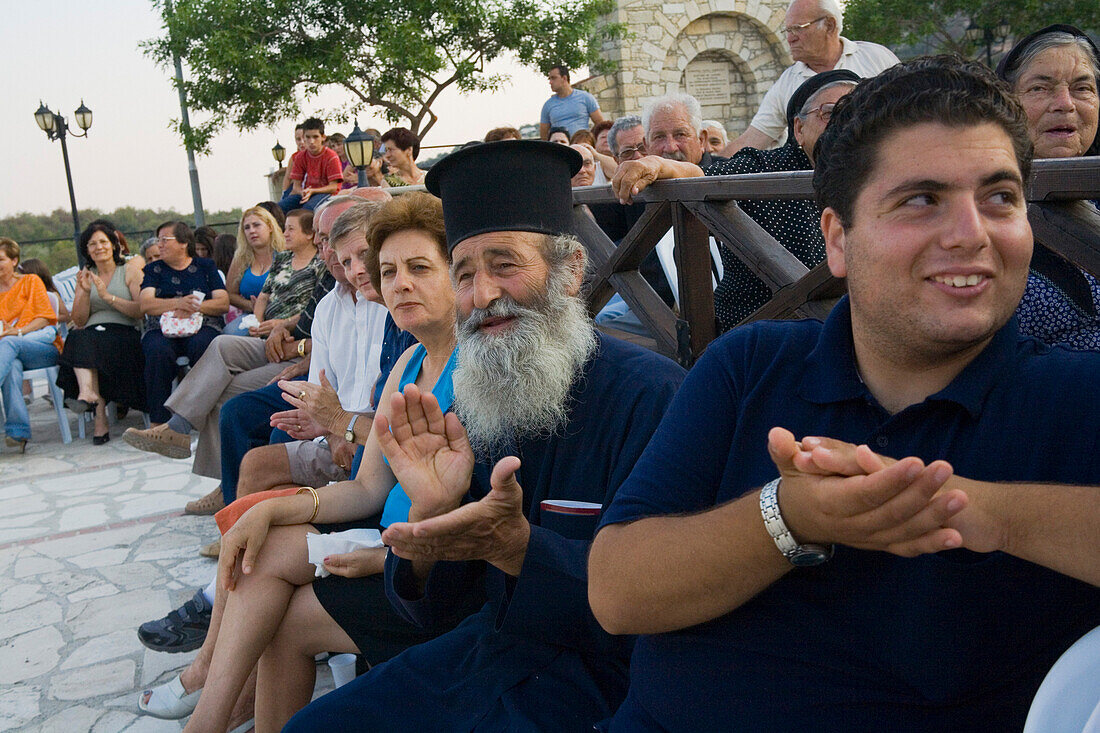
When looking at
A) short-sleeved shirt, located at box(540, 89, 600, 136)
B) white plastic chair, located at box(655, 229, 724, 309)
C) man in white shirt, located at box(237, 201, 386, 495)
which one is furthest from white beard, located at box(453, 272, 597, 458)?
short-sleeved shirt, located at box(540, 89, 600, 136)

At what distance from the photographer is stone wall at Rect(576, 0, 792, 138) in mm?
22500

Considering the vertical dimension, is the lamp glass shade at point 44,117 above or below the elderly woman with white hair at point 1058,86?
above

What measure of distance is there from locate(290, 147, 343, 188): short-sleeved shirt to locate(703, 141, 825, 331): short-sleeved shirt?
738cm

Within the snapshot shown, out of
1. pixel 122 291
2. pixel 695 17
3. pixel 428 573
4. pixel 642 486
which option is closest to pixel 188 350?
pixel 122 291

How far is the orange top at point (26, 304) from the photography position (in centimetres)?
866

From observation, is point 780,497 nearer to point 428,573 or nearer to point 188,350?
point 428,573

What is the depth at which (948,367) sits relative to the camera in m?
1.36

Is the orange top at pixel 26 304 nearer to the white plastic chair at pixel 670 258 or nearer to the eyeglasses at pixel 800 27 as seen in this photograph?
the white plastic chair at pixel 670 258

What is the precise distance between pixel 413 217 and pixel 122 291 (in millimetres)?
6733

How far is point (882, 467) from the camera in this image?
1.11 m

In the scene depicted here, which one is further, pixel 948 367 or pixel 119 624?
pixel 119 624

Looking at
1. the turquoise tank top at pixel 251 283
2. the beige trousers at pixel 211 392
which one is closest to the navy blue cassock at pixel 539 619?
the beige trousers at pixel 211 392

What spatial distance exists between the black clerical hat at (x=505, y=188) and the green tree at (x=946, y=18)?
2115 cm

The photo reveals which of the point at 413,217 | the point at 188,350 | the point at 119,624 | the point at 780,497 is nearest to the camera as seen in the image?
the point at 780,497
